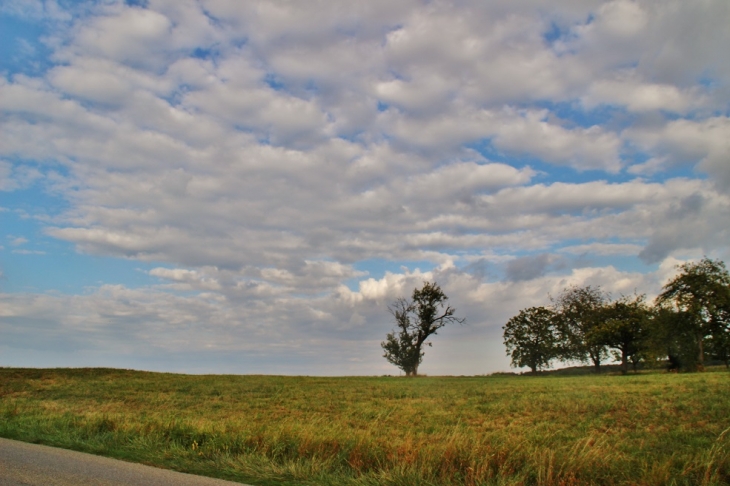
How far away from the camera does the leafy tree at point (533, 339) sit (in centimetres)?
8506

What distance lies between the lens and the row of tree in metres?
62.5

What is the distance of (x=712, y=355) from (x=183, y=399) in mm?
68572

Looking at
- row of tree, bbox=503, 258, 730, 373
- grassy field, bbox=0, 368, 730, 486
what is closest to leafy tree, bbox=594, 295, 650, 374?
row of tree, bbox=503, 258, 730, 373

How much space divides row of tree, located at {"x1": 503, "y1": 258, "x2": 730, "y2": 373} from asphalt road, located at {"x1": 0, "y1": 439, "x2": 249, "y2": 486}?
65.8 meters

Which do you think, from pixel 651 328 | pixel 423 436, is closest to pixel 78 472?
pixel 423 436

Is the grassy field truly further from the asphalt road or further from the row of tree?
the row of tree

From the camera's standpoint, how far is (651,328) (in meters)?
65.9

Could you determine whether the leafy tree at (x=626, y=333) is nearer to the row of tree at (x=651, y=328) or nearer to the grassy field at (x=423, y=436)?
the row of tree at (x=651, y=328)

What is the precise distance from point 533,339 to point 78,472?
86.1 metres

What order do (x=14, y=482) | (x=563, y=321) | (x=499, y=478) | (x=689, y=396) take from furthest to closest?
(x=563, y=321)
(x=689, y=396)
(x=499, y=478)
(x=14, y=482)

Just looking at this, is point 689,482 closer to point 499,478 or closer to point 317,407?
point 499,478

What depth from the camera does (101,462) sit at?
9.12m

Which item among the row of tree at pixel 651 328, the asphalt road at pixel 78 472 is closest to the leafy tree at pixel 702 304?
the row of tree at pixel 651 328

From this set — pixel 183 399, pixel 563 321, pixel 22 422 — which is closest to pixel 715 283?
pixel 563 321
